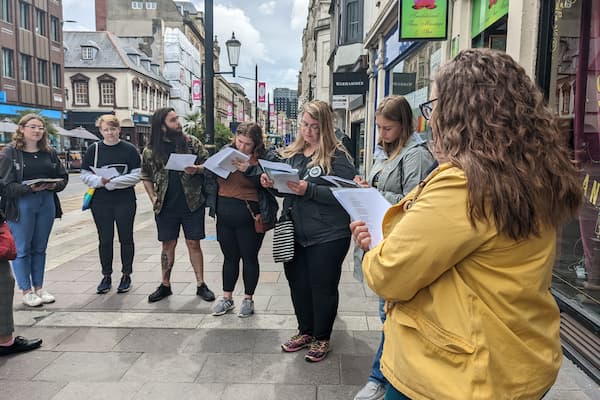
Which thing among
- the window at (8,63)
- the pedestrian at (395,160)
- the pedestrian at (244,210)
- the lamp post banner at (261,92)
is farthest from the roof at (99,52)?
the pedestrian at (395,160)

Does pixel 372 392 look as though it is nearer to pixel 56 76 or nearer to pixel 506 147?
pixel 506 147

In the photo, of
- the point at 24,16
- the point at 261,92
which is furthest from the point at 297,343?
the point at 24,16

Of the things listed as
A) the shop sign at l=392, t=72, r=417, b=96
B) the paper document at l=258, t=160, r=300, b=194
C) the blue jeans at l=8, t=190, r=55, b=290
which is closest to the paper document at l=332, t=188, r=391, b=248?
the paper document at l=258, t=160, r=300, b=194

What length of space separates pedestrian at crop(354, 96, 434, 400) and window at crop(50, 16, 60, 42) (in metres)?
43.1

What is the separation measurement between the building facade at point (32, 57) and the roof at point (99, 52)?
6.23m

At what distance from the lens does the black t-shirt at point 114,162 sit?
16.4 feet

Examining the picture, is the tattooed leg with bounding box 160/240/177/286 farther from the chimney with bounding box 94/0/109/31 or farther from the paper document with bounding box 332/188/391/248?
the chimney with bounding box 94/0/109/31

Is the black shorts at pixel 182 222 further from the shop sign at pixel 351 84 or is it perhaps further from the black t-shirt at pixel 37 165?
the shop sign at pixel 351 84

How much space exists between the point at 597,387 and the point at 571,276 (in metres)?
1.15

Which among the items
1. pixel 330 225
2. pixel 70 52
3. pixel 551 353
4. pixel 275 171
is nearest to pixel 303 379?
pixel 330 225

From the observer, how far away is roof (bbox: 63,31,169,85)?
4600cm

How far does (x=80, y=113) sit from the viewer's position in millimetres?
46000

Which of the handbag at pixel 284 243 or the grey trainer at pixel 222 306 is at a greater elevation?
the handbag at pixel 284 243

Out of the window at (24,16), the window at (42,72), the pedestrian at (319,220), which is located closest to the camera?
the pedestrian at (319,220)
